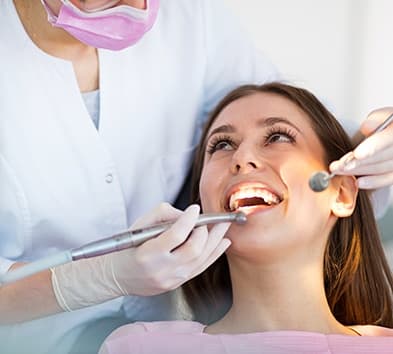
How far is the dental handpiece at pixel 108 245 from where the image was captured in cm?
141

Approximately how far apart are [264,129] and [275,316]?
38cm

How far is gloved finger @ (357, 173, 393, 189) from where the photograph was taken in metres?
1.61

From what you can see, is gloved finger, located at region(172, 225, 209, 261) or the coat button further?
the coat button

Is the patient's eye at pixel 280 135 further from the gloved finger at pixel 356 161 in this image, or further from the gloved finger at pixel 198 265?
the gloved finger at pixel 198 265

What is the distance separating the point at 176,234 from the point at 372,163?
0.43 metres

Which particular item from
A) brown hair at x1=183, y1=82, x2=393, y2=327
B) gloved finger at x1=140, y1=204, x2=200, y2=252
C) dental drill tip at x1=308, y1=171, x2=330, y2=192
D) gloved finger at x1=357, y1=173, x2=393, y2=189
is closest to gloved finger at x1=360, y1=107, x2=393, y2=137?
brown hair at x1=183, y1=82, x2=393, y2=327

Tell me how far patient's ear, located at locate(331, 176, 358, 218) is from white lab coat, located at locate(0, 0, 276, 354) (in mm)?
381

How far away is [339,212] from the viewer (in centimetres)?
166

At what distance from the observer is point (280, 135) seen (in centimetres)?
167

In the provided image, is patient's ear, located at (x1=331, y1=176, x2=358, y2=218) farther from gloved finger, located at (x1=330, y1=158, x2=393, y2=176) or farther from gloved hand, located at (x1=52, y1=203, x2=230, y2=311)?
gloved hand, located at (x1=52, y1=203, x2=230, y2=311)

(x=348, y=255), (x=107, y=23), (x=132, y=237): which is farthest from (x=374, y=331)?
(x=107, y=23)

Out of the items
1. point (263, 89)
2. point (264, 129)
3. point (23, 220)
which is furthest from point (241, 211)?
point (23, 220)

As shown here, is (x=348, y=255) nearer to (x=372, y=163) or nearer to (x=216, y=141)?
(x=372, y=163)

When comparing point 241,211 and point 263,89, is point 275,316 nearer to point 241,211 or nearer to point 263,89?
point 241,211
